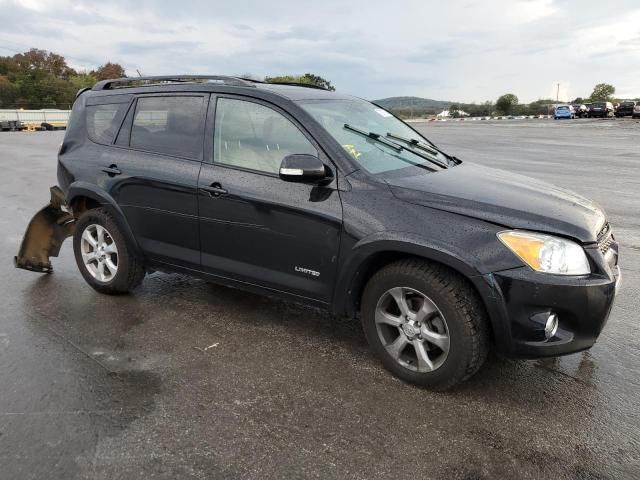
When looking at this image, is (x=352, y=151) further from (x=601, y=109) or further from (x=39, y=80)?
(x=39, y=80)

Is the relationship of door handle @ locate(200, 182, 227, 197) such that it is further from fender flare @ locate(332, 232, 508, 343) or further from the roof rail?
fender flare @ locate(332, 232, 508, 343)

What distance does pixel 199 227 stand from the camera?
154 inches

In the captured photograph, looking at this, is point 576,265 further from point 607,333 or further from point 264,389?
point 264,389

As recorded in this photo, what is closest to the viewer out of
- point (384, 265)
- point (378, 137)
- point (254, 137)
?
point (384, 265)

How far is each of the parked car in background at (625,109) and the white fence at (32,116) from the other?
4887cm

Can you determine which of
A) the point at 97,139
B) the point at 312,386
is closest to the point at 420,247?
the point at 312,386

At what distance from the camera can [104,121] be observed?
15.2 feet

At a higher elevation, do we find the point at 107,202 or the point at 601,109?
the point at 601,109

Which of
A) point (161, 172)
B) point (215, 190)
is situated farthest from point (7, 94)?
point (215, 190)

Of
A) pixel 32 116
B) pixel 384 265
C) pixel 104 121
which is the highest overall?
pixel 32 116

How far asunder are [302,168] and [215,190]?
2.71 ft

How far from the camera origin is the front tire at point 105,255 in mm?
4441

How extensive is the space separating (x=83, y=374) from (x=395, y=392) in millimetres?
1965

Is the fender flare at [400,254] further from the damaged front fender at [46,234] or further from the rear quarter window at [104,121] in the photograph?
the damaged front fender at [46,234]
